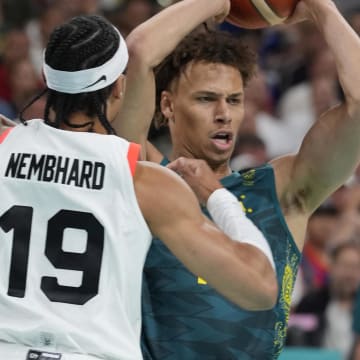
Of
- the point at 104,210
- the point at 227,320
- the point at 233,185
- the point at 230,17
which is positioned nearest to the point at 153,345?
the point at 227,320

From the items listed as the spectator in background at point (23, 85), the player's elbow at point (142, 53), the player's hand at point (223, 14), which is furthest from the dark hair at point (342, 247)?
the player's elbow at point (142, 53)

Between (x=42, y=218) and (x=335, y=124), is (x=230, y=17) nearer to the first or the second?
(x=335, y=124)

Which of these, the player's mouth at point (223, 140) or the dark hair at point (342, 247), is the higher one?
the player's mouth at point (223, 140)

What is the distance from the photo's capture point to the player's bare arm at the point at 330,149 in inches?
201

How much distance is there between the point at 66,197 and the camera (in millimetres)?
4000

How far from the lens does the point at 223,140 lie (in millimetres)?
5176

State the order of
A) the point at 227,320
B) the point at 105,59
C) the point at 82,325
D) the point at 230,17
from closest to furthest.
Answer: the point at 82,325 → the point at 105,59 → the point at 227,320 → the point at 230,17

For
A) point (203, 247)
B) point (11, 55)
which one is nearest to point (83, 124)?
point (203, 247)

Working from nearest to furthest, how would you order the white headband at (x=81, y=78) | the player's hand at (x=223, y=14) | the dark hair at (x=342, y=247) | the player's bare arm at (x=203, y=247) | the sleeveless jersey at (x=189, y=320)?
1. the player's bare arm at (x=203, y=247)
2. the white headband at (x=81, y=78)
3. the sleeveless jersey at (x=189, y=320)
4. the player's hand at (x=223, y=14)
5. the dark hair at (x=342, y=247)

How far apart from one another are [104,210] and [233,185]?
1220 mm

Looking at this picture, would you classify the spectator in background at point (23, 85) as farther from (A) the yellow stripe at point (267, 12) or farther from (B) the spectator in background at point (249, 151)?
(A) the yellow stripe at point (267, 12)

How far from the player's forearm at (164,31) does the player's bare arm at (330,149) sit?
64 centimetres

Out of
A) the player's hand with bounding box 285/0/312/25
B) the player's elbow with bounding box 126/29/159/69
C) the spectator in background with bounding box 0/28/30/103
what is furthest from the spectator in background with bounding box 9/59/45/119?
the player's elbow with bounding box 126/29/159/69

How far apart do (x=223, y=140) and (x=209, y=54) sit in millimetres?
443
